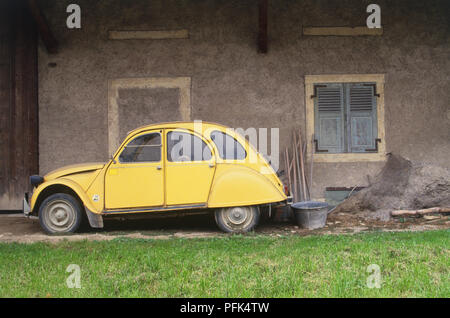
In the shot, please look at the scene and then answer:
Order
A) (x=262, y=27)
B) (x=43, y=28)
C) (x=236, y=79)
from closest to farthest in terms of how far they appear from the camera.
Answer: (x=262, y=27) < (x=43, y=28) < (x=236, y=79)

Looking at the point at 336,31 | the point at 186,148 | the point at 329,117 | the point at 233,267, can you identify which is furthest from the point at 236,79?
the point at 233,267

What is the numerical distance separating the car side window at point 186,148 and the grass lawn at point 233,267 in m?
1.28

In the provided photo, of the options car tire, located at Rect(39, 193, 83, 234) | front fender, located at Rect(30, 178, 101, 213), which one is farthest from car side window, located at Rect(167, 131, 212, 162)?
car tire, located at Rect(39, 193, 83, 234)

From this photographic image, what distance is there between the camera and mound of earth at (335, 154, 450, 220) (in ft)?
23.8

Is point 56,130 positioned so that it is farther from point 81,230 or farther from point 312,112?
point 312,112

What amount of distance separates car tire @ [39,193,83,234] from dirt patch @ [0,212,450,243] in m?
0.17

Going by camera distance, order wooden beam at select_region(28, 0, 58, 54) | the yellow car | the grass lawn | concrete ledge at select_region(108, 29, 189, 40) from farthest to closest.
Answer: concrete ledge at select_region(108, 29, 189, 40)
wooden beam at select_region(28, 0, 58, 54)
the yellow car
the grass lawn

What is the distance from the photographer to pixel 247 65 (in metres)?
8.09

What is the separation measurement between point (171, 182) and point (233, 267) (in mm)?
2381

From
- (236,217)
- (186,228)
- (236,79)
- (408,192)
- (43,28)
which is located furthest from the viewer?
(236,79)

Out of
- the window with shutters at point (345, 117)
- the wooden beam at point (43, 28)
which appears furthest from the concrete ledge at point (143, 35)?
the window with shutters at point (345, 117)

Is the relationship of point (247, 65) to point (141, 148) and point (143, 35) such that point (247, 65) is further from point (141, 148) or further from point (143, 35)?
point (141, 148)

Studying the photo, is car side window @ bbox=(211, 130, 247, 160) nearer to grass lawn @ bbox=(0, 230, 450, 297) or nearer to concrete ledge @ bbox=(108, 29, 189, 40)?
grass lawn @ bbox=(0, 230, 450, 297)
